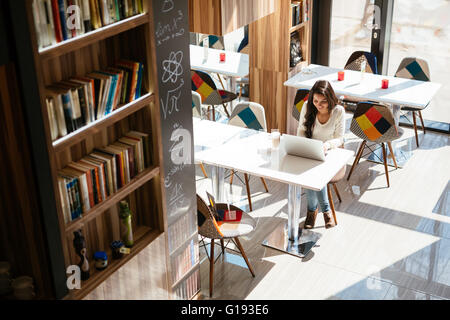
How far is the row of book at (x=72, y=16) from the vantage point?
263cm

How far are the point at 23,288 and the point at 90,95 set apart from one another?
3.48 feet

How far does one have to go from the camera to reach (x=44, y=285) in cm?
312

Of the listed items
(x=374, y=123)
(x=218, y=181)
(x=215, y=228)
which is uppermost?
(x=374, y=123)

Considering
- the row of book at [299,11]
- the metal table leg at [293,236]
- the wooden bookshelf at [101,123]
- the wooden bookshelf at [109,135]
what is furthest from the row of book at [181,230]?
the row of book at [299,11]

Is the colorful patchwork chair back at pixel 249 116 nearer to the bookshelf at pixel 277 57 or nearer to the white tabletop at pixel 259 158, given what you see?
the white tabletop at pixel 259 158

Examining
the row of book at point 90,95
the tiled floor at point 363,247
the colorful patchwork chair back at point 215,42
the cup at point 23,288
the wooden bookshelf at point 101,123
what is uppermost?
the row of book at point 90,95

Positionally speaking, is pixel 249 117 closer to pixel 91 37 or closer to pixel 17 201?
pixel 91 37

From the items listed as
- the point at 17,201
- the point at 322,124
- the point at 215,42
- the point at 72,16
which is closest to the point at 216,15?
the point at 322,124

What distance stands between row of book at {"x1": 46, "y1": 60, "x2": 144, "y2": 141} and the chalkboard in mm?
194

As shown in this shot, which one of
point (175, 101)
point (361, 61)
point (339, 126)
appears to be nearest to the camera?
point (175, 101)

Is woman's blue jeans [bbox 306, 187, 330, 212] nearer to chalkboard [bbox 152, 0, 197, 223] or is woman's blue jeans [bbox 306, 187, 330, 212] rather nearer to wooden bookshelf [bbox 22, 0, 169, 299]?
Answer: chalkboard [bbox 152, 0, 197, 223]

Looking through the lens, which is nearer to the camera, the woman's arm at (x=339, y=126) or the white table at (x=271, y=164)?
the white table at (x=271, y=164)

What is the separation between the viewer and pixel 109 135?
350cm

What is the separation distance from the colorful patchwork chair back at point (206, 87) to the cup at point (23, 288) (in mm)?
4166
